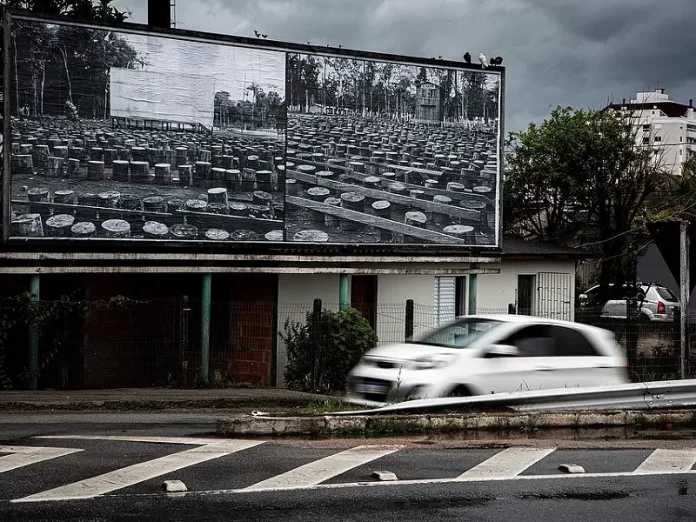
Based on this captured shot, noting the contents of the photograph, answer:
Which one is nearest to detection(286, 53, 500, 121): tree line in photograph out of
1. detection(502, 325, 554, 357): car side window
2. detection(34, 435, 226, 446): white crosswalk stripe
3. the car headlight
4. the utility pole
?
the utility pole

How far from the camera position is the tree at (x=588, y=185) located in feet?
125

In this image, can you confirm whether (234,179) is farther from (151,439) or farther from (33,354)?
(151,439)

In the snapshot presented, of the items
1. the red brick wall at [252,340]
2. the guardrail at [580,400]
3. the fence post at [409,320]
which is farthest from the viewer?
the red brick wall at [252,340]

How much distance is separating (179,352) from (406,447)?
9666 millimetres

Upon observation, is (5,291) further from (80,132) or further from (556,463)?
(556,463)

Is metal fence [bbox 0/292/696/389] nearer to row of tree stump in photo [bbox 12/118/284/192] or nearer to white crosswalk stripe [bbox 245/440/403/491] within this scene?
row of tree stump in photo [bbox 12/118/284/192]

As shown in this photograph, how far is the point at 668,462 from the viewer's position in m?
10.9

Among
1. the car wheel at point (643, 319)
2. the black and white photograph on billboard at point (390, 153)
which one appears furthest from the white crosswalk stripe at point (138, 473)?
the car wheel at point (643, 319)

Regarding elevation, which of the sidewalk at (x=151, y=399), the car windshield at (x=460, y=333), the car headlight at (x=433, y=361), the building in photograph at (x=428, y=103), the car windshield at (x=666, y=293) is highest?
the building in photograph at (x=428, y=103)

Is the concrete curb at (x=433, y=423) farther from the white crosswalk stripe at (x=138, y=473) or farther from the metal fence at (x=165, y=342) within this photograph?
the metal fence at (x=165, y=342)

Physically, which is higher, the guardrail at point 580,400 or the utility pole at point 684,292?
the utility pole at point 684,292

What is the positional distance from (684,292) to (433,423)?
25.9 feet

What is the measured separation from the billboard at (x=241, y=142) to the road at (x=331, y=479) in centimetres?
841

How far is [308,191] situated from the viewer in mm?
23016
